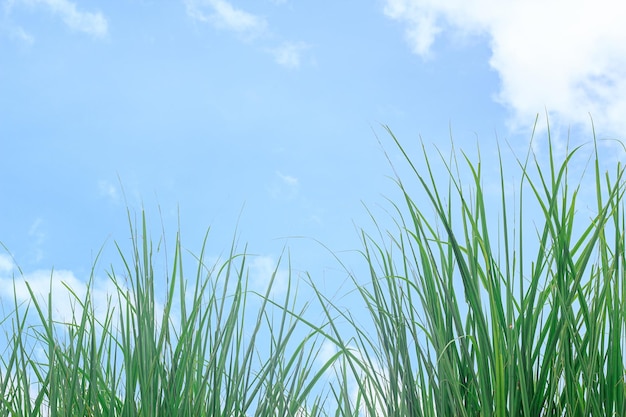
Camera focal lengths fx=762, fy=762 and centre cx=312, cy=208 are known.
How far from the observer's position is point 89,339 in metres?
1.77

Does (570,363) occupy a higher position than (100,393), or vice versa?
(100,393)

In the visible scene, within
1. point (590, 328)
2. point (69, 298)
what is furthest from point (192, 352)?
point (590, 328)

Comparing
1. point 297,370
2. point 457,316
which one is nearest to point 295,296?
point 297,370

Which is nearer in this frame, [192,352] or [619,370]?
[619,370]

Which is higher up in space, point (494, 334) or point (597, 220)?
point (597, 220)

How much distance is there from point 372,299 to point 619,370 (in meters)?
0.48

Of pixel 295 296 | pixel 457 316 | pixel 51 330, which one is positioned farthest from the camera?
pixel 295 296

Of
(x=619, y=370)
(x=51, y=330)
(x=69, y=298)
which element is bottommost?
(x=619, y=370)

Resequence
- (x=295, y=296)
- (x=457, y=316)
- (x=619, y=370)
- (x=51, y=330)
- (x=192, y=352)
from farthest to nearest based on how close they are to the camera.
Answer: (x=295, y=296), (x=51, y=330), (x=192, y=352), (x=457, y=316), (x=619, y=370)

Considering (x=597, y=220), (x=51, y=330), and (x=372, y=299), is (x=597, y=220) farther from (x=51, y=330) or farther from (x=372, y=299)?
(x=51, y=330)

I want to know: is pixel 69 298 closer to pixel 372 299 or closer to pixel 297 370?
pixel 297 370

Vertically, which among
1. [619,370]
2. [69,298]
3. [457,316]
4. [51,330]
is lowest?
[619,370]

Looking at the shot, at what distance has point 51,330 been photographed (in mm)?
1672

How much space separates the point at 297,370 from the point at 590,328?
2.09 ft
